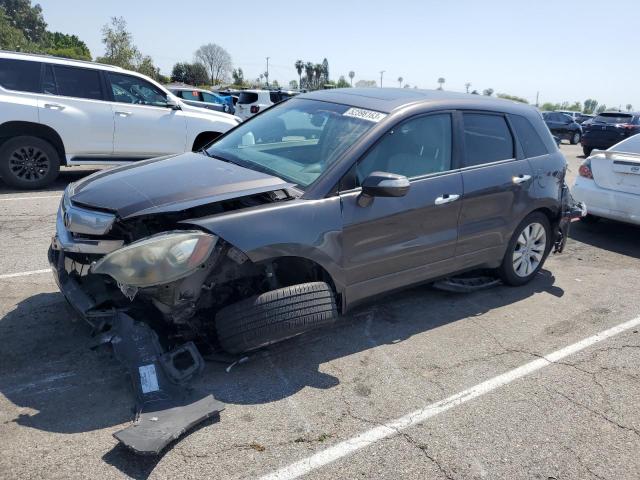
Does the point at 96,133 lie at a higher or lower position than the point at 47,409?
higher

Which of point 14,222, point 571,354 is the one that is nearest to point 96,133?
point 14,222

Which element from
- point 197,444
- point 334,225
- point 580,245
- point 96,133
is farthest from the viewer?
point 96,133

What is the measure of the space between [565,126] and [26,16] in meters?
86.9

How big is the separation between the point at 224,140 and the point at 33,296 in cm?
201

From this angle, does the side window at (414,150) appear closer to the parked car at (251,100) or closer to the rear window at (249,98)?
the parked car at (251,100)

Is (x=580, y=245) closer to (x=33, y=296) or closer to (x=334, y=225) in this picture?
(x=334, y=225)

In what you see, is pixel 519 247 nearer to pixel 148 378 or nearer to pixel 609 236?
pixel 609 236

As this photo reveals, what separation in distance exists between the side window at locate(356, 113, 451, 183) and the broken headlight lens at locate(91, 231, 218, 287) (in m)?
1.29

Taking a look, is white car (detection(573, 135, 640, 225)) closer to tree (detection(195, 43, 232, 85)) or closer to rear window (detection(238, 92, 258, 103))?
rear window (detection(238, 92, 258, 103))

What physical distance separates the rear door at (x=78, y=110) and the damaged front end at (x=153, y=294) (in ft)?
17.6

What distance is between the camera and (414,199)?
12.5 feet

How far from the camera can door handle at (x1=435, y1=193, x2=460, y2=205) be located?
3.96 m

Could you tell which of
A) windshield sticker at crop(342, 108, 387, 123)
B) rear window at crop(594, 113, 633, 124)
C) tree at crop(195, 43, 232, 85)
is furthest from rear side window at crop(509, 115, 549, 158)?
tree at crop(195, 43, 232, 85)

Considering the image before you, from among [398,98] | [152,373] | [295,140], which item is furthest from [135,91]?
[152,373]
